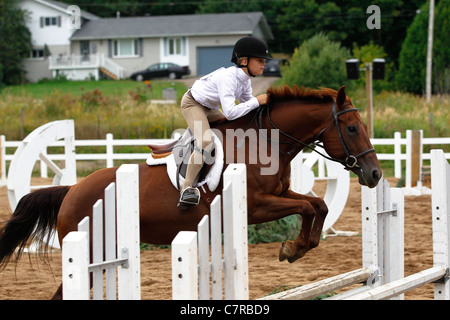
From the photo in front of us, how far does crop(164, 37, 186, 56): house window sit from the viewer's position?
Answer: 44.4 m

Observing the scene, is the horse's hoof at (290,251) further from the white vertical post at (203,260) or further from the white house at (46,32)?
the white house at (46,32)

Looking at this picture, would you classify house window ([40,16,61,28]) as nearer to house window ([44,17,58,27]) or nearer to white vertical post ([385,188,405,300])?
house window ([44,17,58,27])

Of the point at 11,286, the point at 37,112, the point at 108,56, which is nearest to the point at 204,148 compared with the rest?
the point at 11,286

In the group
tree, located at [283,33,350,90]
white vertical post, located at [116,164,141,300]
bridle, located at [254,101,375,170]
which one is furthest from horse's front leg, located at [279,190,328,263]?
tree, located at [283,33,350,90]

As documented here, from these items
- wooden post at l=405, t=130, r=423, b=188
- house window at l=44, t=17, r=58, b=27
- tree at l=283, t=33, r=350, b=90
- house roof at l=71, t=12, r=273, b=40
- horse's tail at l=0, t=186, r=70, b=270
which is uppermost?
house window at l=44, t=17, r=58, b=27

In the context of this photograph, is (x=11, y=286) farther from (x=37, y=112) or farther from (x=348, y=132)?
(x=37, y=112)

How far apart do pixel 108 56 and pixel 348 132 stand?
143 ft

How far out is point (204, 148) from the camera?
14.6 feet

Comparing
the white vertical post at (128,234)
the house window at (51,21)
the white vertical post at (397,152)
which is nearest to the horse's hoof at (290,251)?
the white vertical post at (128,234)

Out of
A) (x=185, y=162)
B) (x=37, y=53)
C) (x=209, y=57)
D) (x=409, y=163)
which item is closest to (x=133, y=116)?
(x=409, y=163)

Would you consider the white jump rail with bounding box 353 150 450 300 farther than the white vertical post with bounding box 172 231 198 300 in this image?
Yes

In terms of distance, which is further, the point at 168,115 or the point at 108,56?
the point at 108,56

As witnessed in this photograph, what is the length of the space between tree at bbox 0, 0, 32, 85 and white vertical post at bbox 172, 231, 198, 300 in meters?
42.9

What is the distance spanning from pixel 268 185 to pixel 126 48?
43.0 metres
